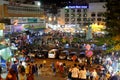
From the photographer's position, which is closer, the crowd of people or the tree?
the crowd of people

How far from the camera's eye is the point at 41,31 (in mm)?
60188

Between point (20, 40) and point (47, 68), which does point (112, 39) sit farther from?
point (20, 40)

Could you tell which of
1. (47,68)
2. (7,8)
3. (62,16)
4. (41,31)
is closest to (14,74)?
(47,68)

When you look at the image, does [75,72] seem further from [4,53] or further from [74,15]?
[74,15]

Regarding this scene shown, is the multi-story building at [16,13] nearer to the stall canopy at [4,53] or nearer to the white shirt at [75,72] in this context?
the stall canopy at [4,53]

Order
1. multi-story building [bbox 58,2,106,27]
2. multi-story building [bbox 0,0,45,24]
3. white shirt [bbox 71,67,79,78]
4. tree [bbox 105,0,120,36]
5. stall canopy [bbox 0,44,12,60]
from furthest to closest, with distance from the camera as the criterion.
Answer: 1. multi-story building [bbox 58,2,106,27]
2. multi-story building [bbox 0,0,45,24]
3. stall canopy [bbox 0,44,12,60]
4. tree [bbox 105,0,120,36]
5. white shirt [bbox 71,67,79,78]

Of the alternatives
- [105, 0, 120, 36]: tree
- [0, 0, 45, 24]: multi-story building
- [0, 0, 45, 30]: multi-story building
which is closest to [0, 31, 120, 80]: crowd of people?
[105, 0, 120, 36]: tree

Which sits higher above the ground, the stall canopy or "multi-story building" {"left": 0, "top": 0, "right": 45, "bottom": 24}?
"multi-story building" {"left": 0, "top": 0, "right": 45, "bottom": 24}

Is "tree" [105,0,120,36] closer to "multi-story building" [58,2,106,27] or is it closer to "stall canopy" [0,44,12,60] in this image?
"stall canopy" [0,44,12,60]

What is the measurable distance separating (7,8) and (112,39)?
58.7ft

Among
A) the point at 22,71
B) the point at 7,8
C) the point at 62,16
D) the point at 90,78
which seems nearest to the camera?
the point at 22,71

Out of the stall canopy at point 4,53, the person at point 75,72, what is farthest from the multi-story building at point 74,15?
the person at point 75,72

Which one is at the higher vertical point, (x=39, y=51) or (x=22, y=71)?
(x=22, y=71)

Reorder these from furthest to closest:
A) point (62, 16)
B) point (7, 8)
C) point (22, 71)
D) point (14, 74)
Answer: point (62, 16)
point (7, 8)
point (22, 71)
point (14, 74)
